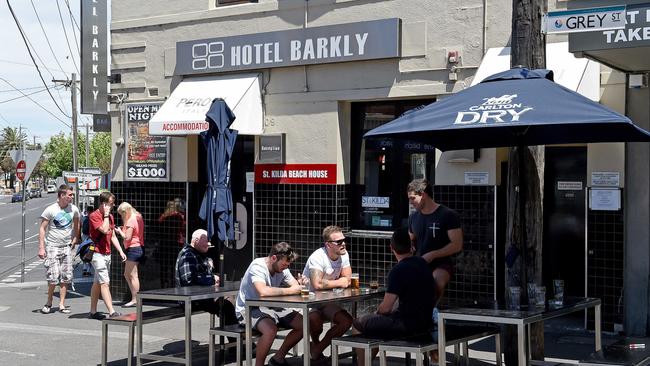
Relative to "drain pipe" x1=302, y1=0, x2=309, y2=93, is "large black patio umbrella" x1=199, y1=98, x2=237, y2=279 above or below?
below

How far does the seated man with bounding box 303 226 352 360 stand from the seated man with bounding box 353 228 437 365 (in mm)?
1403

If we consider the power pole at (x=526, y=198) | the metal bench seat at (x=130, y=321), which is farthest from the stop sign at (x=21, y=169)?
the power pole at (x=526, y=198)

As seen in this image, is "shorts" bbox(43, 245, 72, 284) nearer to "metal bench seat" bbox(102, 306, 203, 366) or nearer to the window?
"metal bench seat" bbox(102, 306, 203, 366)

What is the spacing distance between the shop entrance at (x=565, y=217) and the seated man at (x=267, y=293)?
164 inches

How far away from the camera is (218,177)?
33.2 ft

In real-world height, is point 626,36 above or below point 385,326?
above

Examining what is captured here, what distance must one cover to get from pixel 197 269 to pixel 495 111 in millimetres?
4015

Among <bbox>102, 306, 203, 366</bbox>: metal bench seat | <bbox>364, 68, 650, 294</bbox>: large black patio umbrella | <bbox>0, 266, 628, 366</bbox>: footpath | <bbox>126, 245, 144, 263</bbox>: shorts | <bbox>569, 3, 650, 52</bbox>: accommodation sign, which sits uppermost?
<bbox>569, 3, 650, 52</bbox>: accommodation sign

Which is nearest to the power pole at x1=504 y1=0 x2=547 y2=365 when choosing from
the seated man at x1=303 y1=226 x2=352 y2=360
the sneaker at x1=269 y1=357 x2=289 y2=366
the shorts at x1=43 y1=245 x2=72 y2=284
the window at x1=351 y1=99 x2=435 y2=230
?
the seated man at x1=303 y1=226 x2=352 y2=360

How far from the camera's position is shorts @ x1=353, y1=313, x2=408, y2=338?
7652mm

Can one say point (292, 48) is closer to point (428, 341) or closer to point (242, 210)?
point (242, 210)

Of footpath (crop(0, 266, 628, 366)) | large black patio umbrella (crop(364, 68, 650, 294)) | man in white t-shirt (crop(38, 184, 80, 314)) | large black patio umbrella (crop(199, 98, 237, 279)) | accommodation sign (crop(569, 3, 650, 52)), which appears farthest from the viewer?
man in white t-shirt (crop(38, 184, 80, 314))

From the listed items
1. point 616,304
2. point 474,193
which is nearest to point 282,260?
point 474,193

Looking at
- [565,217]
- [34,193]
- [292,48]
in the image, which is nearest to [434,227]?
[565,217]
